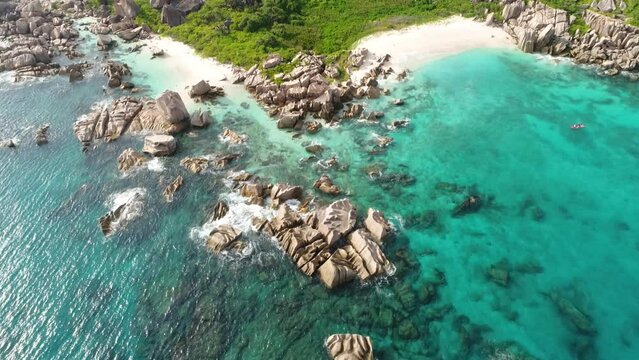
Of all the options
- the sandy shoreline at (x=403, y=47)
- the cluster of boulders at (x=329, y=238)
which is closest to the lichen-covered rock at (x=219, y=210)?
the cluster of boulders at (x=329, y=238)

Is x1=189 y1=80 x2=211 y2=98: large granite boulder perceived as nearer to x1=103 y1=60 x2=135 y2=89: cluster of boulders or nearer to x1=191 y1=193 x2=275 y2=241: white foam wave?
x1=103 y1=60 x2=135 y2=89: cluster of boulders

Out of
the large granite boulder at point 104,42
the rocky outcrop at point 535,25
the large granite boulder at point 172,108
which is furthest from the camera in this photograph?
the large granite boulder at point 104,42

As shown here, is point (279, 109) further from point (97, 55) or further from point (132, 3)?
point (132, 3)

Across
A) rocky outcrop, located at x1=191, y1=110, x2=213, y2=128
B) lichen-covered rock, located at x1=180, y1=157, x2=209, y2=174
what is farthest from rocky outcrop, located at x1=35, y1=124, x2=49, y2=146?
lichen-covered rock, located at x1=180, y1=157, x2=209, y2=174

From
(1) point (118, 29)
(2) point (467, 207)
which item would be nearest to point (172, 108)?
(2) point (467, 207)

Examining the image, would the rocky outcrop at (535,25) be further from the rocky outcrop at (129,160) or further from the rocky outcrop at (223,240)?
the rocky outcrop at (129,160)

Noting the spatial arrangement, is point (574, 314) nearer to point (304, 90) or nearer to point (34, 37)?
point (304, 90)

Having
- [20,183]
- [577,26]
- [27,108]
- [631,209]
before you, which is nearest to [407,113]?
[631,209]
